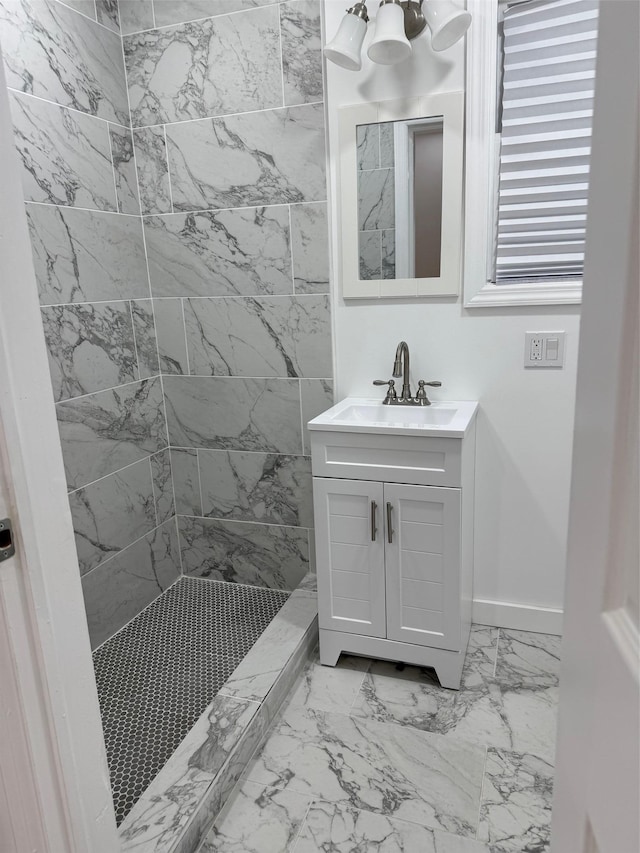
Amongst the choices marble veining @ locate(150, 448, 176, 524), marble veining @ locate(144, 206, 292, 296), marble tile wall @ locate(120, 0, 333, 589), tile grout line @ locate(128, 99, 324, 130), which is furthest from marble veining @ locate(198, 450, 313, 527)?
tile grout line @ locate(128, 99, 324, 130)

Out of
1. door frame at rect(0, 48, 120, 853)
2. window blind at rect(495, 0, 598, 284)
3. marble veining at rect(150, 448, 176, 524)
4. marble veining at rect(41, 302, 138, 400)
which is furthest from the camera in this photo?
marble veining at rect(150, 448, 176, 524)

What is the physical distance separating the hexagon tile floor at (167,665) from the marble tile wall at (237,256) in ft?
0.63

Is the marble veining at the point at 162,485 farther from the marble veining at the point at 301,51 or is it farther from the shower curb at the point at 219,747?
the marble veining at the point at 301,51

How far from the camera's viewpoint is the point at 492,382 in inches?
86.8

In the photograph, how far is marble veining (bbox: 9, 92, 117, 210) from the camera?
6.39 ft

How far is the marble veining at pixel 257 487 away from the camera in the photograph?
2.56m

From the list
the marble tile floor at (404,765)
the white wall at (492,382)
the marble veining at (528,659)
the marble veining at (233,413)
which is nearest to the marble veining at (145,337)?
the marble veining at (233,413)

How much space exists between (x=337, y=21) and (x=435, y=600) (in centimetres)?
209

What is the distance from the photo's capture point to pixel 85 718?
1023 millimetres

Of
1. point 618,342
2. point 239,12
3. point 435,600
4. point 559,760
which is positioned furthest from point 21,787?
point 239,12

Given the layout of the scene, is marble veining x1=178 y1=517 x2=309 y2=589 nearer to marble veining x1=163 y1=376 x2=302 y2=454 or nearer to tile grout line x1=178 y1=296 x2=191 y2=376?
marble veining x1=163 y1=376 x2=302 y2=454

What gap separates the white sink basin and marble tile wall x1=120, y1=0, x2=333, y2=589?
216 mm

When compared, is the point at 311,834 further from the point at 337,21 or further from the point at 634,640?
the point at 337,21

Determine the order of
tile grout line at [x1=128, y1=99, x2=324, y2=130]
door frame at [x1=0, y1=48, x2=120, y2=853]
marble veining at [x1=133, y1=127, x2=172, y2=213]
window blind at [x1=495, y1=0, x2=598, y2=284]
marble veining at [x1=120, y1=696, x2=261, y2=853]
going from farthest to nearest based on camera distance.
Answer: marble veining at [x1=133, y1=127, x2=172, y2=213], tile grout line at [x1=128, y1=99, x2=324, y2=130], window blind at [x1=495, y1=0, x2=598, y2=284], marble veining at [x1=120, y1=696, x2=261, y2=853], door frame at [x1=0, y1=48, x2=120, y2=853]
